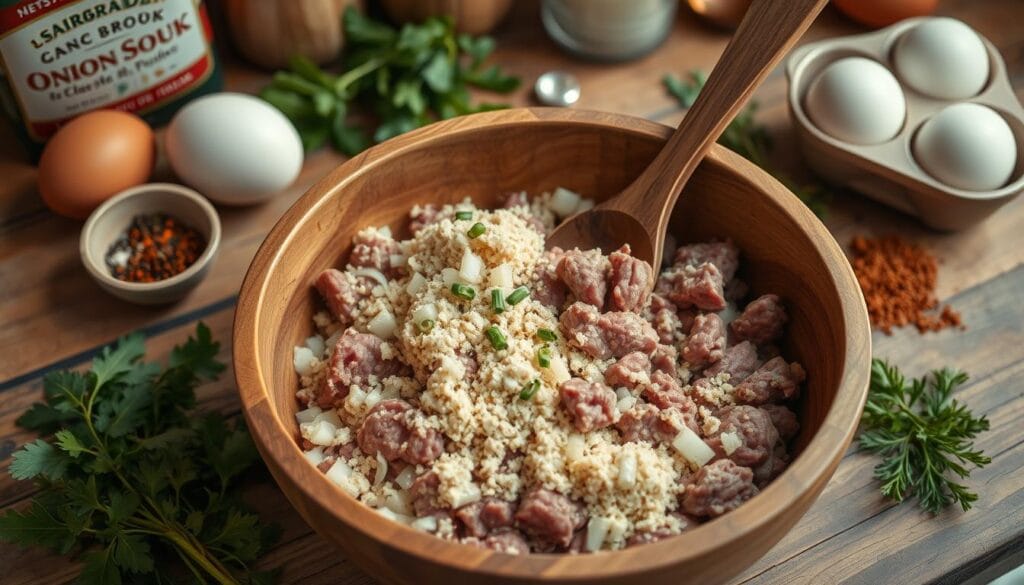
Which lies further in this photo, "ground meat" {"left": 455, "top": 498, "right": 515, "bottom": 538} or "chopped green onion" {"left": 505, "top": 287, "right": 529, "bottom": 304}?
"chopped green onion" {"left": 505, "top": 287, "right": 529, "bottom": 304}

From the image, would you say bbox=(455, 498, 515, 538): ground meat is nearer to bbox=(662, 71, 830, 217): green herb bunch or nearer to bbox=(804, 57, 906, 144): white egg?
bbox=(662, 71, 830, 217): green herb bunch

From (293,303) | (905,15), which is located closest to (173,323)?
(293,303)

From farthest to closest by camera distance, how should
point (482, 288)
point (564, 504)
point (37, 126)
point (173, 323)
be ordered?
point (37, 126)
point (173, 323)
point (482, 288)
point (564, 504)

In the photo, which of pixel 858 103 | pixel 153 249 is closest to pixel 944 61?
pixel 858 103

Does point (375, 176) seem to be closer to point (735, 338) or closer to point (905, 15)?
point (735, 338)

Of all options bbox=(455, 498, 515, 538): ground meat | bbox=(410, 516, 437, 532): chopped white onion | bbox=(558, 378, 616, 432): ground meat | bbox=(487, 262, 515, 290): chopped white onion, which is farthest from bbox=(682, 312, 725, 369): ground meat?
bbox=(410, 516, 437, 532): chopped white onion

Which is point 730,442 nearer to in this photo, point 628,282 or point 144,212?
point 628,282
